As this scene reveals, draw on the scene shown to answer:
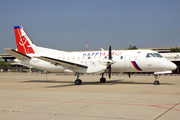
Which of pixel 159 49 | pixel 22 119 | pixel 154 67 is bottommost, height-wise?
pixel 22 119

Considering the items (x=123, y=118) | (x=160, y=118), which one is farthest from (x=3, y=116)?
(x=160, y=118)

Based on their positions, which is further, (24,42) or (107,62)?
(24,42)

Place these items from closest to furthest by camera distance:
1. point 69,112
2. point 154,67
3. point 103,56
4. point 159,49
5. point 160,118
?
point 160,118
point 69,112
point 154,67
point 103,56
point 159,49

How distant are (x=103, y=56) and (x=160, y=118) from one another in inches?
608

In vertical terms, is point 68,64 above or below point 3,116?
above

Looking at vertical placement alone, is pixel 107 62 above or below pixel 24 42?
below

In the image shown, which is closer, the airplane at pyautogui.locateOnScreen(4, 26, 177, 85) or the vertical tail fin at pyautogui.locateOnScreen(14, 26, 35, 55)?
the airplane at pyautogui.locateOnScreen(4, 26, 177, 85)

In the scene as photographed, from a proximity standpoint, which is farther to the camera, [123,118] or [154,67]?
[154,67]

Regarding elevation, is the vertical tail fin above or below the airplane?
above

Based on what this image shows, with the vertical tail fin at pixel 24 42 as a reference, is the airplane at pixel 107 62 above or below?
below

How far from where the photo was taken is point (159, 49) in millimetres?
86062

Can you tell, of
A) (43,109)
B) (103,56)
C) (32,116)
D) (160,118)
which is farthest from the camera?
(103,56)

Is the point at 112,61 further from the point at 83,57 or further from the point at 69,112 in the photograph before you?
the point at 69,112

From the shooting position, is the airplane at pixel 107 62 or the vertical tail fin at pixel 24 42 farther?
the vertical tail fin at pixel 24 42
